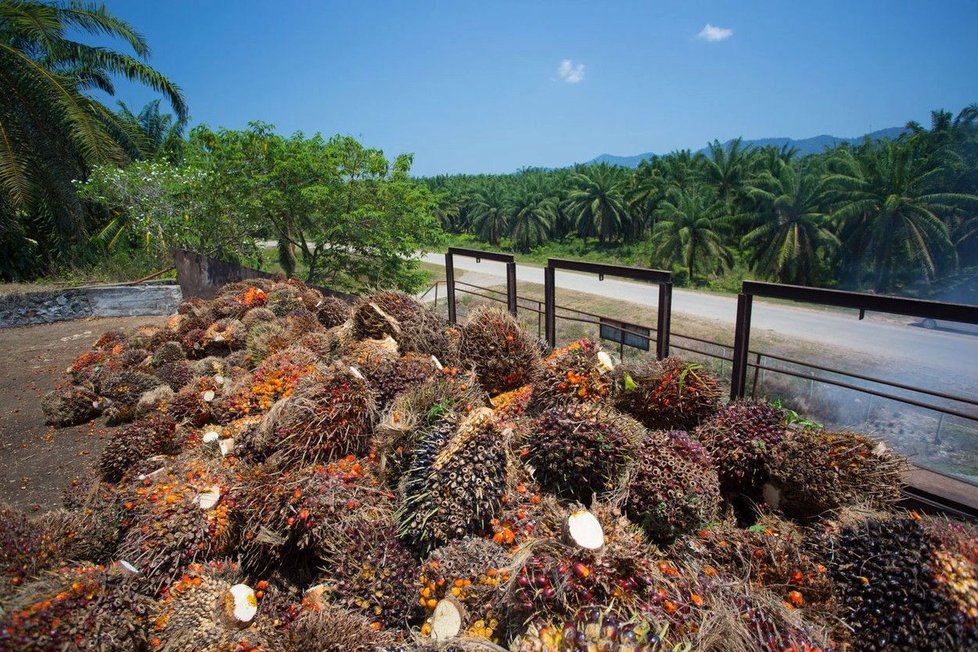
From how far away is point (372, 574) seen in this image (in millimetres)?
2926

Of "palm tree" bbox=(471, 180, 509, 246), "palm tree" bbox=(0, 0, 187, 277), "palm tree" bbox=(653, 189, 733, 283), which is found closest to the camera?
"palm tree" bbox=(0, 0, 187, 277)

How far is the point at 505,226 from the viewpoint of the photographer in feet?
172

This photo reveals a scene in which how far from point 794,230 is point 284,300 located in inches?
1235

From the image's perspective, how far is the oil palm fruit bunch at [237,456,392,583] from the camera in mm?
3248

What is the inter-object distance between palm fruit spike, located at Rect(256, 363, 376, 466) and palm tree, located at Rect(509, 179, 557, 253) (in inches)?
1813

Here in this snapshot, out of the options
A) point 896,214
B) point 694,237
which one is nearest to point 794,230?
point 896,214

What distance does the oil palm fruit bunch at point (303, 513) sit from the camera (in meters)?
3.25

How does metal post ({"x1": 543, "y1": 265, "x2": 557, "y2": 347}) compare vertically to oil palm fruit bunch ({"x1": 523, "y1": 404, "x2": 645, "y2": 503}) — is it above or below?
above

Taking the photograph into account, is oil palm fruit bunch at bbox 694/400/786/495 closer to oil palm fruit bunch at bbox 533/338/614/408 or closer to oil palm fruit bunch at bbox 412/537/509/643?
oil palm fruit bunch at bbox 533/338/614/408

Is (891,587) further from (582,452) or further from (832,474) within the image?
(582,452)

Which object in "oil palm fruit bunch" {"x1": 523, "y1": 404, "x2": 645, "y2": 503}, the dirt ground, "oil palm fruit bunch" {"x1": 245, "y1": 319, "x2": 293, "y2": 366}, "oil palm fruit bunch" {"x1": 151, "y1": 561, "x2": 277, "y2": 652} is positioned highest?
"oil palm fruit bunch" {"x1": 523, "y1": 404, "x2": 645, "y2": 503}

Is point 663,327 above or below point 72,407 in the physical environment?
above

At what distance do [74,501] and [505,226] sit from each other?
163 ft

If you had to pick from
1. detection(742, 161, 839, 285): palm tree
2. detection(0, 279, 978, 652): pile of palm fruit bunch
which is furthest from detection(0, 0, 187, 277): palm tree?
detection(742, 161, 839, 285): palm tree
